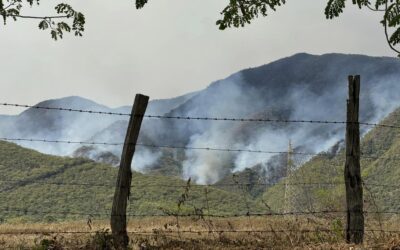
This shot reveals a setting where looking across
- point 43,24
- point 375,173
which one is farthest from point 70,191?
point 43,24

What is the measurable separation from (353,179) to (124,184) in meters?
3.77

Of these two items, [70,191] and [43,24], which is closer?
[43,24]

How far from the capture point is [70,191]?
8019cm

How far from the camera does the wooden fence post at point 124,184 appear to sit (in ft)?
30.5

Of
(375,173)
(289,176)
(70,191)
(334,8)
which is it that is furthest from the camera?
(375,173)

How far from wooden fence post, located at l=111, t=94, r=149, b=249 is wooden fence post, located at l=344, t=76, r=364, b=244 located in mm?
3484

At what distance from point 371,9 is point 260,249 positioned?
451cm

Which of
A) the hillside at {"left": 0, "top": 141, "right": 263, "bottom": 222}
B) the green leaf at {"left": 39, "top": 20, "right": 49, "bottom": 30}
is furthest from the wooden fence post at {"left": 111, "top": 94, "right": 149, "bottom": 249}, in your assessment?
the hillside at {"left": 0, "top": 141, "right": 263, "bottom": 222}

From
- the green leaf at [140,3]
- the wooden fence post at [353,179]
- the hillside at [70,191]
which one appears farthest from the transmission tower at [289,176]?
the hillside at [70,191]

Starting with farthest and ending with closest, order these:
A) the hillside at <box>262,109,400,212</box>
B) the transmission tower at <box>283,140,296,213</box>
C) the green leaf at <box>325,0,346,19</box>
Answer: the hillside at <box>262,109,400,212</box> → the transmission tower at <box>283,140,296,213</box> → the green leaf at <box>325,0,346,19</box>

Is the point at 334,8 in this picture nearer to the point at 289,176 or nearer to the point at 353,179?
the point at 353,179

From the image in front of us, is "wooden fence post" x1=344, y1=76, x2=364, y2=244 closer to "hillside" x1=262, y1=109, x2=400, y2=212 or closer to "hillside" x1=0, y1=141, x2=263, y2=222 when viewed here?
"hillside" x1=262, y1=109, x2=400, y2=212

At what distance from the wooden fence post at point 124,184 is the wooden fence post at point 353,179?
3484 mm

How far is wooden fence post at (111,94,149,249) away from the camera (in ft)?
30.5
